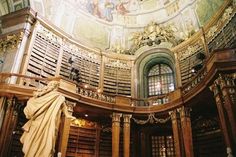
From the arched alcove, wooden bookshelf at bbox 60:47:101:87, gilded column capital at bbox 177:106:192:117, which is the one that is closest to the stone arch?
the arched alcove

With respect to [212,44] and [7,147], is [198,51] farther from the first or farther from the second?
[7,147]

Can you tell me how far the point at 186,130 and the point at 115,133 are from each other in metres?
2.94

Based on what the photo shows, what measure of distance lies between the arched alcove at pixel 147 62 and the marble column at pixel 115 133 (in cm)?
300

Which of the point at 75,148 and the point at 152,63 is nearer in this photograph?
the point at 75,148

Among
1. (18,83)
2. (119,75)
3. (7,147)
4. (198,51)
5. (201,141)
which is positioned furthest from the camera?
(119,75)

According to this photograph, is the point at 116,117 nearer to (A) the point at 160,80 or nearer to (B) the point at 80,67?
(B) the point at 80,67

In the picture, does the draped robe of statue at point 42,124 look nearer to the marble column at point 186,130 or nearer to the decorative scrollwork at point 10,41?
the marble column at point 186,130

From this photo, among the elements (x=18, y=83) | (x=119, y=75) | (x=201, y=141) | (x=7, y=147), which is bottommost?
(x=7, y=147)

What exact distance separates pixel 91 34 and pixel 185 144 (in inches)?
323

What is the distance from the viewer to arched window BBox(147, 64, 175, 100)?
45.2 ft

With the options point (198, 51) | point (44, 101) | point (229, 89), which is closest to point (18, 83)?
point (44, 101)

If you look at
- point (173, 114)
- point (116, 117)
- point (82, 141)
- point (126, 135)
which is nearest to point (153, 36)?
point (173, 114)

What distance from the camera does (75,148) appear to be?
1083 cm

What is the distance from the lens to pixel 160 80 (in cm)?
1417
